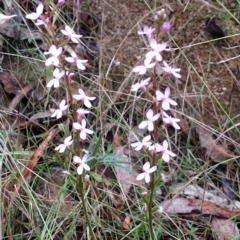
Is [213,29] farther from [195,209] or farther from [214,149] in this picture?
[195,209]

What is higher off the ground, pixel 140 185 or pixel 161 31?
pixel 161 31

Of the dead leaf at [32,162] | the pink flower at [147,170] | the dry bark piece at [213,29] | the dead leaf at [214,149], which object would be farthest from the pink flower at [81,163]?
the dry bark piece at [213,29]

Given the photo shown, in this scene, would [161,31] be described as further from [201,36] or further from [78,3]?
[78,3]

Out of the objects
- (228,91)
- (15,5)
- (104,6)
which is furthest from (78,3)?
(228,91)

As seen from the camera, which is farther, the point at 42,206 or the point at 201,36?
the point at 201,36

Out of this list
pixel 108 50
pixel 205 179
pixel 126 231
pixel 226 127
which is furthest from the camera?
pixel 108 50

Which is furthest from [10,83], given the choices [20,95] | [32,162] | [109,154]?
[109,154]

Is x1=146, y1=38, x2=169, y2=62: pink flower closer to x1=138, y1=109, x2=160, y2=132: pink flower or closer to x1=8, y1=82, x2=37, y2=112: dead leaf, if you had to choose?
x1=138, y1=109, x2=160, y2=132: pink flower
